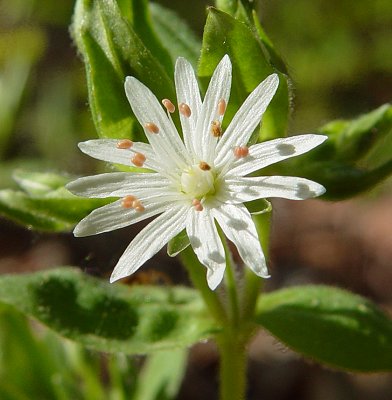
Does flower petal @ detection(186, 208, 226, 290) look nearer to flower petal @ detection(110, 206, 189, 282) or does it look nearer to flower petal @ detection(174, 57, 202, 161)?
flower petal @ detection(110, 206, 189, 282)

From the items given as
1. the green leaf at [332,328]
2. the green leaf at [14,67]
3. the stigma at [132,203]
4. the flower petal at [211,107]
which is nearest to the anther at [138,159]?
the stigma at [132,203]

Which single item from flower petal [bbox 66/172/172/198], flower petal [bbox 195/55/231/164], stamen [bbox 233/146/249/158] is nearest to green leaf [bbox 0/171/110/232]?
flower petal [bbox 66/172/172/198]

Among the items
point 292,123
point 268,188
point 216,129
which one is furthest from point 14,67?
point 268,188

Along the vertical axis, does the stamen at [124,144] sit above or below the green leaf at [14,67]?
below

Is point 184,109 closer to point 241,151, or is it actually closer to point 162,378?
point 241,151

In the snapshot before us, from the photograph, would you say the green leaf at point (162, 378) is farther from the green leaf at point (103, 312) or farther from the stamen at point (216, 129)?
the stamen at point (216, 129)

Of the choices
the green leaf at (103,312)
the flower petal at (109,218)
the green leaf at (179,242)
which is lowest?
the green leaf at (103,312)

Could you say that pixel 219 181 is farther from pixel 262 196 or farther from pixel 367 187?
pixel 367 187
